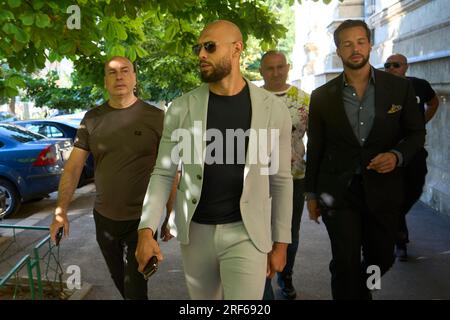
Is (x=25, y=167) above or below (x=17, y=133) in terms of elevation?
below

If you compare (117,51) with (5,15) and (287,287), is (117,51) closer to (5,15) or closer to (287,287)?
(5,15)

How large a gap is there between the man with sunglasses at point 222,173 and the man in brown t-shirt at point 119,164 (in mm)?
949

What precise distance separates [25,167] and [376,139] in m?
7.11

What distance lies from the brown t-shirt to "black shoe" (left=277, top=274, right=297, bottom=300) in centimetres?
164

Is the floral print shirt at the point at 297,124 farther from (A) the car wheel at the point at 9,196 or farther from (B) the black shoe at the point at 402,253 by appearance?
(A) the car wheel at the point at 9,196

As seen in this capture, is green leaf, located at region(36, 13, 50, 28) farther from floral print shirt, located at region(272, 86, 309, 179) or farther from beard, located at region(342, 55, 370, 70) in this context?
beard, located at region(342, 55, 370, 70)

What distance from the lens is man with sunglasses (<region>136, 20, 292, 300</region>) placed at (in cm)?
267

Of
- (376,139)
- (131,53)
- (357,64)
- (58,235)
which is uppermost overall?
(131,53)

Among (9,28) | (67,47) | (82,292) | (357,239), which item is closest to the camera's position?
(357,239)

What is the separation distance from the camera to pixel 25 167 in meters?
9.01

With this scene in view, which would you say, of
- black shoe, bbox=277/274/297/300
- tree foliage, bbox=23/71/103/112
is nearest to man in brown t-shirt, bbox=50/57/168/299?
black shoe, bbox=277/274/297/300

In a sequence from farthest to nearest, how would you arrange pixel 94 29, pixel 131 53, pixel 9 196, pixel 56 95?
1. pixel 56 95
2. pixel 9 196
3. pixel 131 53
4. pixel 94 29

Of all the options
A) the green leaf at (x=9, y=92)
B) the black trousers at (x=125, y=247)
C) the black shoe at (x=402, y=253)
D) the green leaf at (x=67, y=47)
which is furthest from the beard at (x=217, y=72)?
the black shoe at (x=402, y=253)

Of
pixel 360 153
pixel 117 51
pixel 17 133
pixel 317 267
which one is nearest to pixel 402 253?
pixel 317 267
